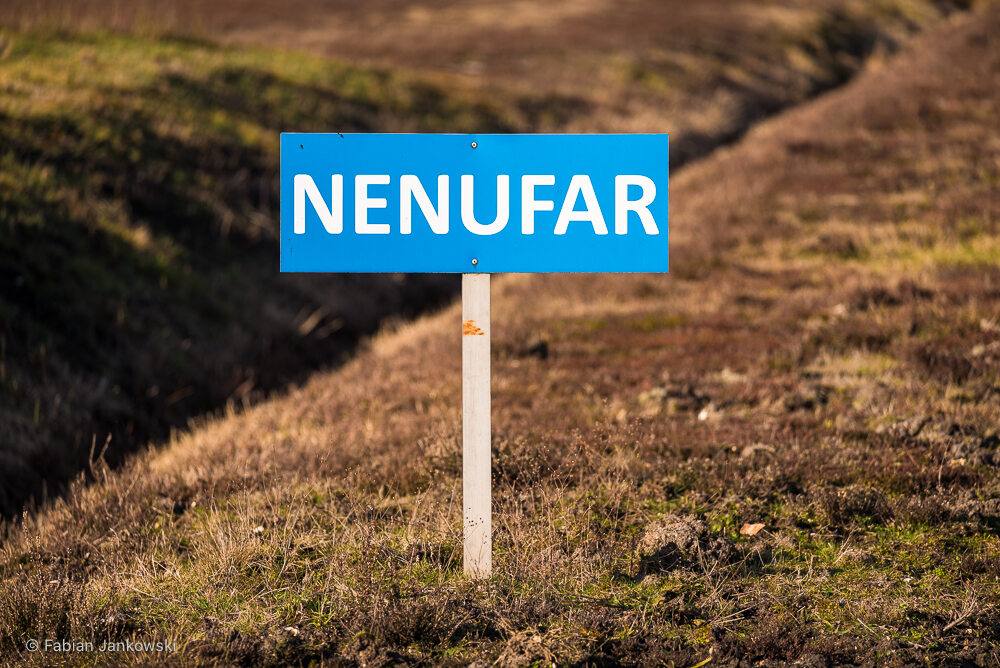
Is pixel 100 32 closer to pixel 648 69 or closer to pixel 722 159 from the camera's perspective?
pixel 722 159

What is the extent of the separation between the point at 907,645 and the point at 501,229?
2555 mm

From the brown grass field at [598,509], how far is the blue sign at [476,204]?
140 centimetres

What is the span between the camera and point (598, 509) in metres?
4.78

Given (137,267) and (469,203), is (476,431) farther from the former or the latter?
(137,267)

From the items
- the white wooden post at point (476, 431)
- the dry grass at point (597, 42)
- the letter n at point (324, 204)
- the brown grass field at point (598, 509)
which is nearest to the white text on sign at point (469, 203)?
the letter n at point (324, 204)

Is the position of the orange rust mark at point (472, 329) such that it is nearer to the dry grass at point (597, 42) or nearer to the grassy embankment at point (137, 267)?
the grassy embankment at point (137, 267)

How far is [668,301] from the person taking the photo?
10000 millimetres

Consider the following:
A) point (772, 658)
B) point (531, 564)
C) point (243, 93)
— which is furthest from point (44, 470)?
point (243, 93)

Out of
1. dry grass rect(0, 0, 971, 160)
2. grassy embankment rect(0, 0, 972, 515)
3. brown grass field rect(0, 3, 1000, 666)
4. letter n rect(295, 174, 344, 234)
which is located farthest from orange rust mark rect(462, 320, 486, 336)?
dry grass rect(0, 0, 971, 160)

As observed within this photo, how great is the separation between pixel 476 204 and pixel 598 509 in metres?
1.84

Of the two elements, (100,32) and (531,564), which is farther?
(100,32)

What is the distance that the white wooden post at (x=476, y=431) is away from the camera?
161 inches

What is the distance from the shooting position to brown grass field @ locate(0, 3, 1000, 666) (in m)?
3.69

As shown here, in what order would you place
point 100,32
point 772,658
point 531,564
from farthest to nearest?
1. point 100,32
2. point 531,564
3. point 772,658
